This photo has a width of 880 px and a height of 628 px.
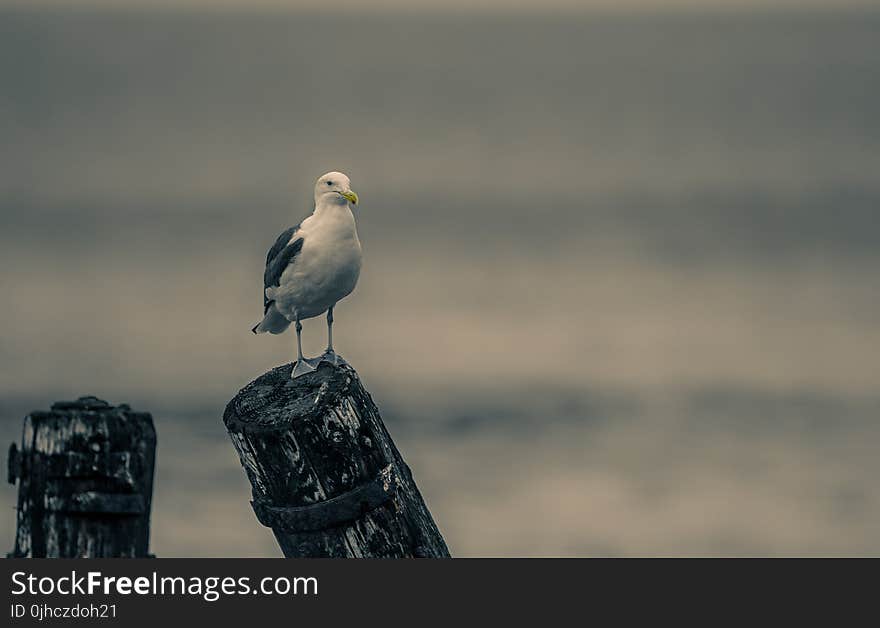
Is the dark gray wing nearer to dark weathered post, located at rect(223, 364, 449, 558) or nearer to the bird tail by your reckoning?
the bird tail

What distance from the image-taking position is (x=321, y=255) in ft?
29.9

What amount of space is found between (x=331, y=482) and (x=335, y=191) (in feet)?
9.89

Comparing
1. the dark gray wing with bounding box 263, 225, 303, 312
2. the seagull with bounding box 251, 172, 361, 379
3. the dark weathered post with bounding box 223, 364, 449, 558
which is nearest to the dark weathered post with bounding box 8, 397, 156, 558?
the dark weathered post with bounding box 223, 364, 449, 558

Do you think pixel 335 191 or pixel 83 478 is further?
pixel 335 191

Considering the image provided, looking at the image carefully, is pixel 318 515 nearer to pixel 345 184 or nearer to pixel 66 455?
pixel 66 455

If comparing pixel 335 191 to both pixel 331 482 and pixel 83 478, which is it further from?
pixel 83 478

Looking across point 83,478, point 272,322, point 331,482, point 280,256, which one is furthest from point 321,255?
point 83,478

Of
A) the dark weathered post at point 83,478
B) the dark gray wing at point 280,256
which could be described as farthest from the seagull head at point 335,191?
the dark weathered post at point 83,478

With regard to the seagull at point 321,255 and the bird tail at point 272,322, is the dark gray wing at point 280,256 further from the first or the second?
the bird tail at point 272,322

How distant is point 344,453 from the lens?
6.63 meters

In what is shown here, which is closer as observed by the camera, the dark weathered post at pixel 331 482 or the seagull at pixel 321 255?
the dark weathered post at pixel 331 482

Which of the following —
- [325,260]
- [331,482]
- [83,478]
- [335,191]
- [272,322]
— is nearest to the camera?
[83,478]

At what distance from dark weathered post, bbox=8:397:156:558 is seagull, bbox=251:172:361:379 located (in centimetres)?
331

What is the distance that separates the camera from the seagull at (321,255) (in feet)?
30.0
